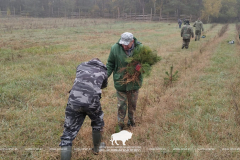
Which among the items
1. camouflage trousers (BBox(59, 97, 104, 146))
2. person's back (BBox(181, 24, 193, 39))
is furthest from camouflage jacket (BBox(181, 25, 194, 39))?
camouflage trousers (BBox(59, 97, 104, 146))

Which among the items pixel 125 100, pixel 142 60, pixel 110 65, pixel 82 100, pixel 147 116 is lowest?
pixel 147 116

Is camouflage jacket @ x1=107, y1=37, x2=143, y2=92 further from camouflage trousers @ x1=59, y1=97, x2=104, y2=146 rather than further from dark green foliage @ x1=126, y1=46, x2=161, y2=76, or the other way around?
camouflage trousers @ x1=59, y1=97, x2=104, y2=146

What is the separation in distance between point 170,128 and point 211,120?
0.94m

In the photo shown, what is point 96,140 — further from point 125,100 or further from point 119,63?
point 119,63

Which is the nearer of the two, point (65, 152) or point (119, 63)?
point (65, 152)

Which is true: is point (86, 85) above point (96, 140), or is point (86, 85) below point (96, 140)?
above

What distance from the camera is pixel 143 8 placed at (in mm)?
47438

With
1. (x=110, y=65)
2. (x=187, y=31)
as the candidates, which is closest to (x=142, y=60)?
(x=110, y=65)

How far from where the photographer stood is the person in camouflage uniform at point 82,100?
7.93 feet

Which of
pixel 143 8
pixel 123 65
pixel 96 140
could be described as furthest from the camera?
pixel 143 8

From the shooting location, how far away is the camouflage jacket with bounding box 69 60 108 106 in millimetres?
2408

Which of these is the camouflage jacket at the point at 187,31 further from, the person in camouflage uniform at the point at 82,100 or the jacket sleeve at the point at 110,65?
the person in camouflage uniform at the point at 82,100

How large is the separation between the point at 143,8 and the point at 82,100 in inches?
1953

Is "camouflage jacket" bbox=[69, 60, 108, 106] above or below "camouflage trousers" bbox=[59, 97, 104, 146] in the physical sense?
above
